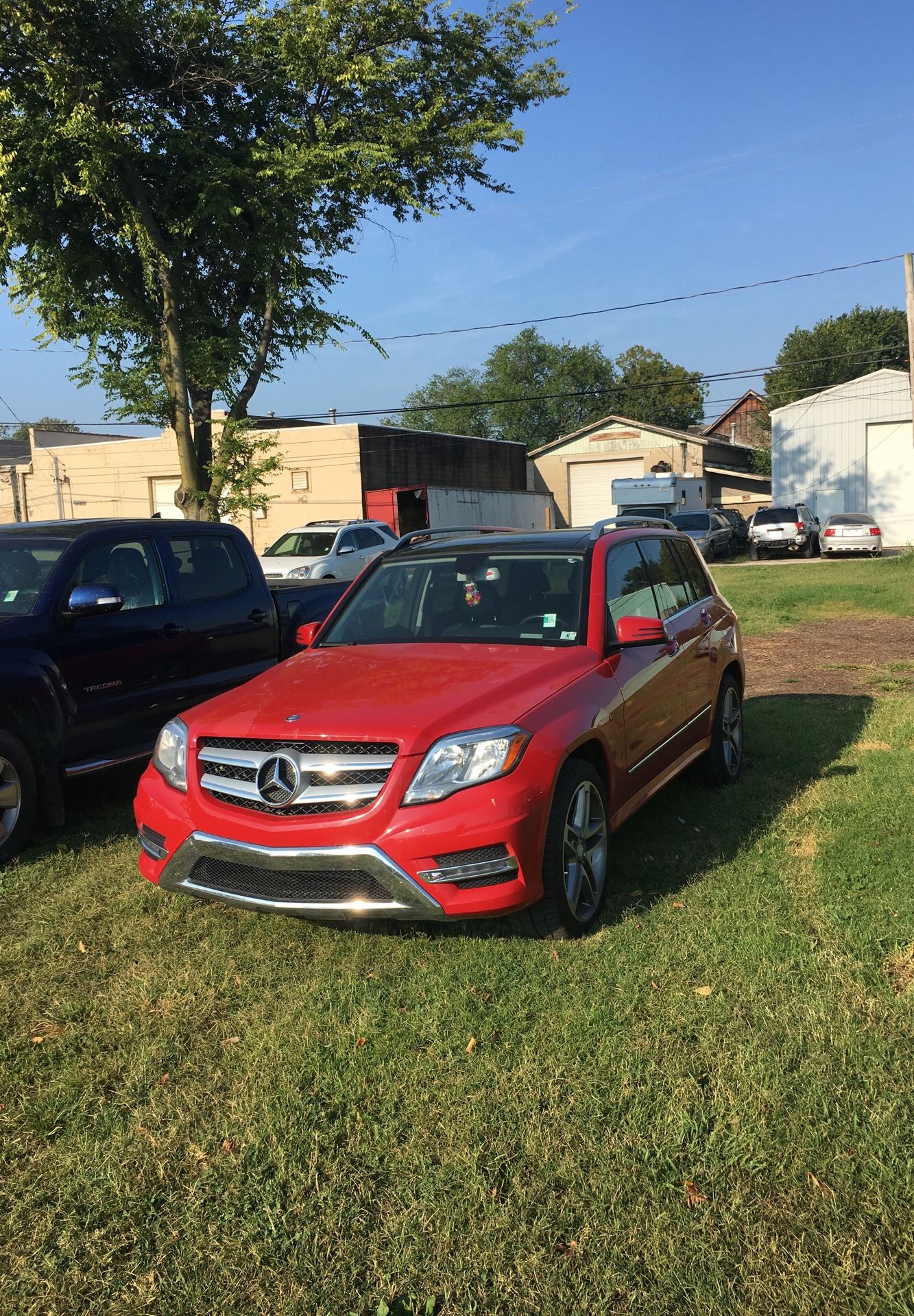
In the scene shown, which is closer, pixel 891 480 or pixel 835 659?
pixel 835 659

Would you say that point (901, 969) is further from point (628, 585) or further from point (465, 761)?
point (628, 585)

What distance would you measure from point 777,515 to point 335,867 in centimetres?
3079

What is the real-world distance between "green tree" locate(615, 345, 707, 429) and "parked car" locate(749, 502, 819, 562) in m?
50.8

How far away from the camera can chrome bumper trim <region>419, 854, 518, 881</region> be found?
11.5 ft

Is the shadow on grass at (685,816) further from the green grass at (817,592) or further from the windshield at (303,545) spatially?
the windshield at (303,545)

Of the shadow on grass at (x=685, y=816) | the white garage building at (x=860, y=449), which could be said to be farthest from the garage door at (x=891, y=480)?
the shadow on grass at (x=685, y=816)

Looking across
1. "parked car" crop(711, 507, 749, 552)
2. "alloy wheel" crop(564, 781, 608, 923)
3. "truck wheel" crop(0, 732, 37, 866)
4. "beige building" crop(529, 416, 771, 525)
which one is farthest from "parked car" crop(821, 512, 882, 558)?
"truck wheel" crop(0, 732, 37, 866)

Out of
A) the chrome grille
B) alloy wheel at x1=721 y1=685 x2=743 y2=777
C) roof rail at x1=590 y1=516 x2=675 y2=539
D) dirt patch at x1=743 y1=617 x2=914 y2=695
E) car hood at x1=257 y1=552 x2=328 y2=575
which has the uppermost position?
roof rail at x1=590 y1=516 x2=675 y2=539

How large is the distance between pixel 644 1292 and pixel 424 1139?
2.50 feet

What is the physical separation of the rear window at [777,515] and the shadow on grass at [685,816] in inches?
975

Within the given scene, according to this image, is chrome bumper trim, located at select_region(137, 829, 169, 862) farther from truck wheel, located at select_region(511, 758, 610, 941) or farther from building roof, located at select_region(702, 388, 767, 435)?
building roof, located at select_region(702, 388, 767, 435)

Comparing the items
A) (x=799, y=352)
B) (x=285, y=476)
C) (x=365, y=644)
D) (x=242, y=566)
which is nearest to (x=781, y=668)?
(x=242, y=566)

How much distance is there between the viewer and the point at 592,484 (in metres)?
48.9

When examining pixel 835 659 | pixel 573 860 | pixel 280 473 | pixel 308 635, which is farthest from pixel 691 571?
pixel 280 473
